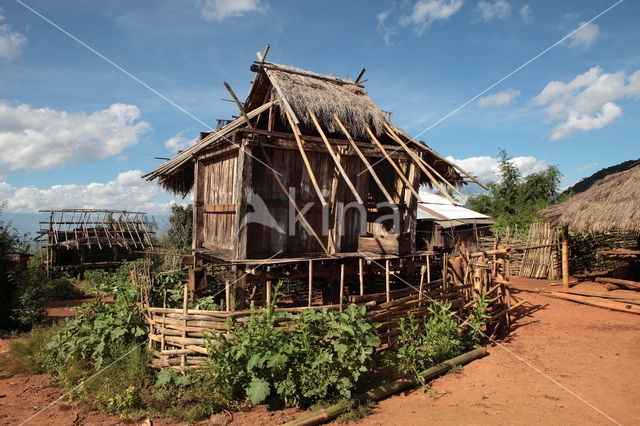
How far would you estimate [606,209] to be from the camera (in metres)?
11.2

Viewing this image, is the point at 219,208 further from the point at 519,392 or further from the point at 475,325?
the point at 519,392

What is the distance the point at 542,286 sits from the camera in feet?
43.2

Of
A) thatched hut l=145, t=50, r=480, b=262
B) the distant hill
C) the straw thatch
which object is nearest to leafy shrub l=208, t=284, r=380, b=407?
thatched hut l=145, t=50, r=480, b=262

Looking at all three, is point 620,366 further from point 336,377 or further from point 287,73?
point 287,73

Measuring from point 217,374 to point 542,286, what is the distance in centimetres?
1193

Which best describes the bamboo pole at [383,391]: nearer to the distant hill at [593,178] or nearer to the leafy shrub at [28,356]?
the leafy shrub at [28,356]

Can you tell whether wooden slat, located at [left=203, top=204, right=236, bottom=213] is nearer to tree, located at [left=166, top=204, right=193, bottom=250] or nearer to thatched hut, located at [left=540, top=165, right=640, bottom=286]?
tree, located at [left=166, top=204, right=193, bottom=250]

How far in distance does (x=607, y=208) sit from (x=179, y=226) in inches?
656

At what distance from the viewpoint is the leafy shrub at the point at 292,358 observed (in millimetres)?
5125

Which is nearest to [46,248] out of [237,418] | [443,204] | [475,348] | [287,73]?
[287,73]

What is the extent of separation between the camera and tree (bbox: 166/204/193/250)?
1802 cm

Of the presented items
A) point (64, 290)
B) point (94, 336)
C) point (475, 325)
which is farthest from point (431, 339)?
point (64, 290)

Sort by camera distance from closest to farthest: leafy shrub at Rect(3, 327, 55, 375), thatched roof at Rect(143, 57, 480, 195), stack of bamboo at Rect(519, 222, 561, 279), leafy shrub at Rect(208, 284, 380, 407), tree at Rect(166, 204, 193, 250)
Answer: leafy shrub at Rect(208, 284, 380, 407) < leafy shrub at Rect(3, 327, 55, 375) < thatched roof at Rect(143, 57, 480, 195) < stack of bamboo at Rect(519, 222, 561, 279) < tree at Rect(166, 204, 193, 250)

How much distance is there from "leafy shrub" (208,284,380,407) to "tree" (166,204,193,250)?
13.4m
